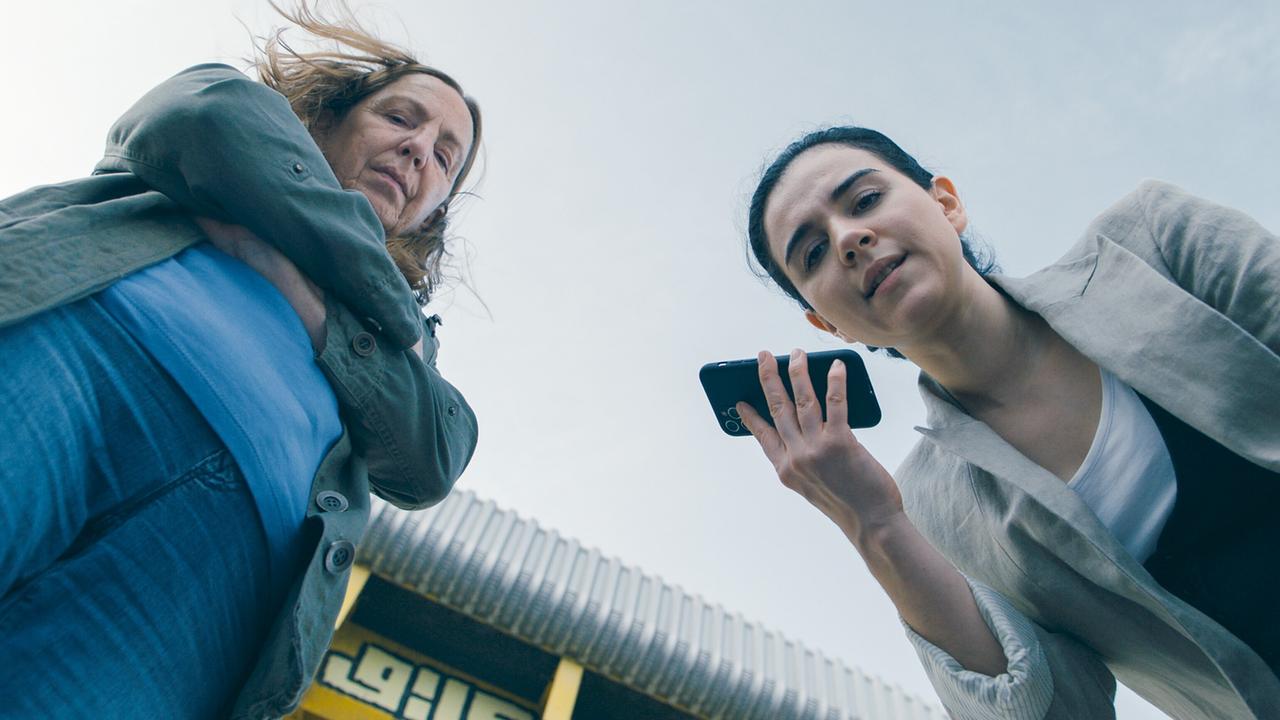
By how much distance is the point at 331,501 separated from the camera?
1269 millimetres

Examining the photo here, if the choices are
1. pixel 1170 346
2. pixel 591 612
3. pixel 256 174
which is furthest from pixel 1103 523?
pixel 591 612

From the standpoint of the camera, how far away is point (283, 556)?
3.80 feet

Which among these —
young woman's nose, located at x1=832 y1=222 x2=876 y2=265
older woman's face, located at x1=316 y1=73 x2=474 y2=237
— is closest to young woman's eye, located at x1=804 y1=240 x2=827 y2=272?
young woman's nose, located at x1=832 y1=222 x2=876 y2=265

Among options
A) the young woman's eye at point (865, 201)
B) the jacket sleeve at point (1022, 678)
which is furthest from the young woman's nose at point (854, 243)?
the jacket sleeve at point (1022, 678)

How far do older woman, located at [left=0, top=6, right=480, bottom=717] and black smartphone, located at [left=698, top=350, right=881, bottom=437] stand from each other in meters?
0.74

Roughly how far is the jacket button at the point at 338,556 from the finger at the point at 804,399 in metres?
1.03

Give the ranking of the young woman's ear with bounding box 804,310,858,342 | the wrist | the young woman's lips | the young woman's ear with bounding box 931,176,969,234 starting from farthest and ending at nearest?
the young woman's ear with bounding box 804,310,858,342 → the young woman's ear with bounding box 931,176,969,234 → the young woman's lips → the wrist

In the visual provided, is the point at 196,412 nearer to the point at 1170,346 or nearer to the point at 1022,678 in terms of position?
the point at 1022,678

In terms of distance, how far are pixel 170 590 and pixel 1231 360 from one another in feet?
5.99

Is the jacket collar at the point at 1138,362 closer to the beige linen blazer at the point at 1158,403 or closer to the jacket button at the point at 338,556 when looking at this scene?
the beige linen blazer at the point at 1158,403

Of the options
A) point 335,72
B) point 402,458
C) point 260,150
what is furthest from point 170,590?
point 335,72

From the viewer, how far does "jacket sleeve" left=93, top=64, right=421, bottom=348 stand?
1245 mm

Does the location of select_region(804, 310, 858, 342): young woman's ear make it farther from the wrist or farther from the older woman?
the older woman

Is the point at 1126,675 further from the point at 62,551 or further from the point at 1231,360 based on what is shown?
the point at 62,551
